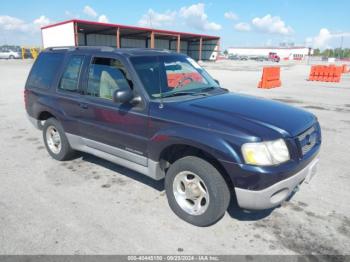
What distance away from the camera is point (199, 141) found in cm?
295

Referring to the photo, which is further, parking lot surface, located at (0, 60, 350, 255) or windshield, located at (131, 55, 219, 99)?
windshield, located at (131, 55, 219, 99)

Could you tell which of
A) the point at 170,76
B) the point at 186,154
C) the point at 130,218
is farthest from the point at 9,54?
the point at 186,154

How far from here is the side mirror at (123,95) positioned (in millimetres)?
3389

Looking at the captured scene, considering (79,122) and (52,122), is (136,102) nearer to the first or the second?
(79,122)

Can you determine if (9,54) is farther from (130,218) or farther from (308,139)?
(308,139)

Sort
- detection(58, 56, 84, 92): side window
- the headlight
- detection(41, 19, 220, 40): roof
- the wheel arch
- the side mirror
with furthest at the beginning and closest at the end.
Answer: detection(41, 19, 220, 40): roof → detection(58, 56, 84, 92): side window → the side mirror → the wheel arch → the headlight

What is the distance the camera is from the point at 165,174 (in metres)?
3.69

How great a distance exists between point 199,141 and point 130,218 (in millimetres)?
1272

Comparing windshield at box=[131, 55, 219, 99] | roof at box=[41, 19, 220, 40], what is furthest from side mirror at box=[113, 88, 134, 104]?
roof at box=[41, 19, 220, 40]

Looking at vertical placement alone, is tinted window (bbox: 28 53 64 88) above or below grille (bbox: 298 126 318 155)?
above

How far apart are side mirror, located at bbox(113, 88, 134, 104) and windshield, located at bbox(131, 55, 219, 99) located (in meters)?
0.23

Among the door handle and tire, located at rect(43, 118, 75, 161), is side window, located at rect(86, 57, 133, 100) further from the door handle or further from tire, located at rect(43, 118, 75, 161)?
tire, located at rect(43, 118, 75, 161)

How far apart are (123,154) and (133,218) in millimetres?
867

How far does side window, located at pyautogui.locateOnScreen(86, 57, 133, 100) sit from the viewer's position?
3.79m
